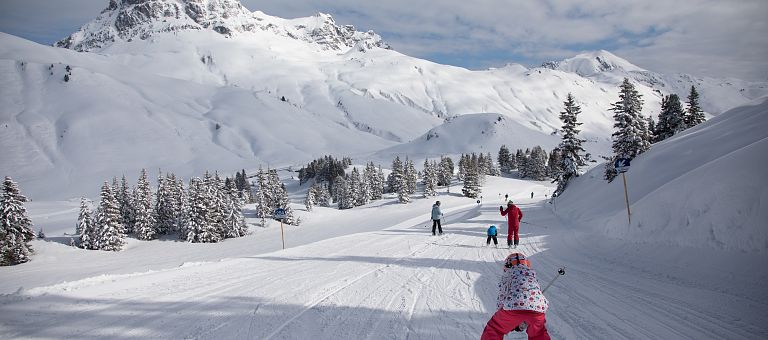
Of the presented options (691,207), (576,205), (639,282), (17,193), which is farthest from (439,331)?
(17,193)

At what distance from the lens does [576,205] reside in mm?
29547

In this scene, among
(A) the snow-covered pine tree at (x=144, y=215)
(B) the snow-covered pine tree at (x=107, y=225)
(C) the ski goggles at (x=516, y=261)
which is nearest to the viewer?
(C) the ski goggles at (x=516, y=261)

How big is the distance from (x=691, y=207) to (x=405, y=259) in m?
8.65

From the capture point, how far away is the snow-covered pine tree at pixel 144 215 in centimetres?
4966

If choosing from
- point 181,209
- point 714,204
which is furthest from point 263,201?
point 714,204

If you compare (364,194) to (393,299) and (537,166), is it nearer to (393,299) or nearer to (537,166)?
(537,166)

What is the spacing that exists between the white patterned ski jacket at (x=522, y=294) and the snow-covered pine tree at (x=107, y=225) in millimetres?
49707

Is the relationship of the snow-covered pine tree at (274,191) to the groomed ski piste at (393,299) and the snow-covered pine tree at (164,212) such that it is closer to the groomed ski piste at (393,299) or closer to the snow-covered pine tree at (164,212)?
the snow-covered pine tree at (164,212)

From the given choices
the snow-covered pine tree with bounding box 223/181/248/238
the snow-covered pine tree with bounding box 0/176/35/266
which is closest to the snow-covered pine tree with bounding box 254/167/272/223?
the snow-covered pine tree with bounding box 223/181/248/238

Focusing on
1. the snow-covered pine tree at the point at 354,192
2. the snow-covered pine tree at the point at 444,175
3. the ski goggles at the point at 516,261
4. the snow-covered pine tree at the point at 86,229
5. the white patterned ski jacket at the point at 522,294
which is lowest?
the snow-covered pine tree at the point at 86,229

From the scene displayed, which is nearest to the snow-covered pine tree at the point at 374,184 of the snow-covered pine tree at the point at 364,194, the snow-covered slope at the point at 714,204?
the snow-covered pine tree at the point at 364,194

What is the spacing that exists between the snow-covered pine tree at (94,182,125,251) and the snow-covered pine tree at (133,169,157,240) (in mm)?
5133

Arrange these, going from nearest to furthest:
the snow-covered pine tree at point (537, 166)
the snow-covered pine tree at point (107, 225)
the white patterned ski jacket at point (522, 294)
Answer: the white patterned ski jacket at point (522, 294) < the snow-covered pine tree at point (107, 225) < the snow-covered pine tree at point (537, 166)

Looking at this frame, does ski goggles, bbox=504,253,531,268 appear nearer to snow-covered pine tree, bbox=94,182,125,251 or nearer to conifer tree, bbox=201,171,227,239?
conifer tree, bbox=201,171,227,239
